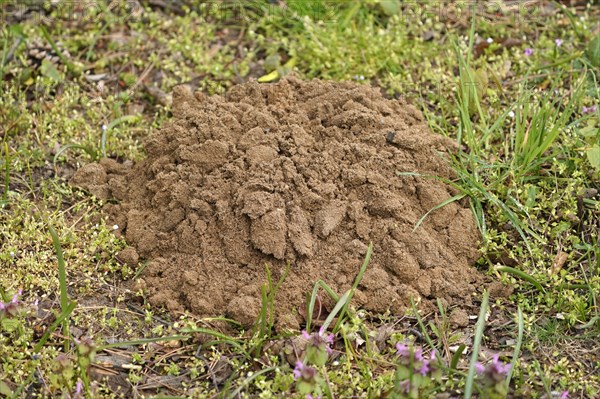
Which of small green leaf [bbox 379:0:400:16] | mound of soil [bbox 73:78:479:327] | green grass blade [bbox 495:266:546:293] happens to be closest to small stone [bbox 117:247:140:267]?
mound of soil [bbox 73:78:479:327]

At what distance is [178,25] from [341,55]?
50.7 inches

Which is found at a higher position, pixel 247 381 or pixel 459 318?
pixel 247 381

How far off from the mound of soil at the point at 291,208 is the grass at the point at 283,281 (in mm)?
112

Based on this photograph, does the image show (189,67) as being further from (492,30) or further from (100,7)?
(492,30)

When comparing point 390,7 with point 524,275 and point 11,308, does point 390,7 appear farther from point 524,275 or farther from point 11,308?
point 11,308

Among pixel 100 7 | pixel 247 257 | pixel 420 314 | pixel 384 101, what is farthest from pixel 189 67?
pixel 420 314

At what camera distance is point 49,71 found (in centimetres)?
491

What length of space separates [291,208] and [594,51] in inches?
95.1

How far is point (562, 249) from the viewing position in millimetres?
3664

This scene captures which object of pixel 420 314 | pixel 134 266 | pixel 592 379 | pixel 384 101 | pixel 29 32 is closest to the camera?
pixel 592 379

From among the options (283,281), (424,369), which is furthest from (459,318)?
(283,281)

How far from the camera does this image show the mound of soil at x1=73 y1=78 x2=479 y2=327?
3404mm

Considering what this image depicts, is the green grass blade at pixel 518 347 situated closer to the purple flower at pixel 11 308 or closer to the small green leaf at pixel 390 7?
the purple flower at pixel 11 308

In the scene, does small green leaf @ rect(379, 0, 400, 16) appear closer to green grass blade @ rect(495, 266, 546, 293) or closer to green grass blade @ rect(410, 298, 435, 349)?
green grass blade @ rect(495, 266, 546, 293)
